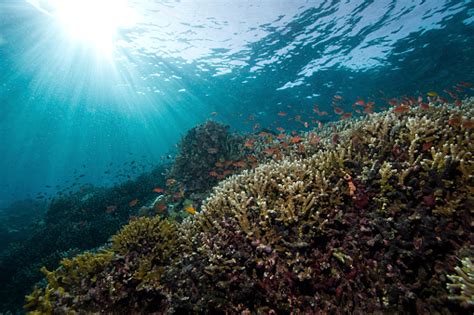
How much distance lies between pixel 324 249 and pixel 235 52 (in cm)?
2278

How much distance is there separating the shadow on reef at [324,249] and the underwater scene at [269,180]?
0.08ft

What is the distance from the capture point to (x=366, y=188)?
4184 mm

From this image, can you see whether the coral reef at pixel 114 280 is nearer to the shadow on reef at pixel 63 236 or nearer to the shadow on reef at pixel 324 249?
the shadow on reef at pixel 324 249

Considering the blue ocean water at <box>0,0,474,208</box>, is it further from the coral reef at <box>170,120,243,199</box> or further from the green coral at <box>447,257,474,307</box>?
the green coral at <box>447,257,474,307</box>

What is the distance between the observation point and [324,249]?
381 centimetres

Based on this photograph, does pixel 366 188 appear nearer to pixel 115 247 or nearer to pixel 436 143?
pixel 436 143

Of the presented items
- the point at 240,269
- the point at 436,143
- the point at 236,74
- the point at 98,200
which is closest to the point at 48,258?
the point at 98,200

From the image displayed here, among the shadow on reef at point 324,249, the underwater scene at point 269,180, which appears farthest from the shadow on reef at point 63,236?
the shadow on reef at point 324,249

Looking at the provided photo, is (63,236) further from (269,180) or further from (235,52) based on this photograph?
(235,52)

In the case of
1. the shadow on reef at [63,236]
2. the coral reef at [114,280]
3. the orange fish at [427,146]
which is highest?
the coral reef at [114,280]

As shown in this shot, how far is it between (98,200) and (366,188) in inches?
611

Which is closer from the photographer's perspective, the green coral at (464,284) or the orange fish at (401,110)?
the green coral at (464,284)

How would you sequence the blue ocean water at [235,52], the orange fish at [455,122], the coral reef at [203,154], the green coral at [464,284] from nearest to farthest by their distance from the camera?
the green coral at [464,284] < the orange fish at [455,122] < the coral reef at [203,154] < the blue ocean water at [235,52]

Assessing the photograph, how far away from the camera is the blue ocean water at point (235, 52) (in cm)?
1730
